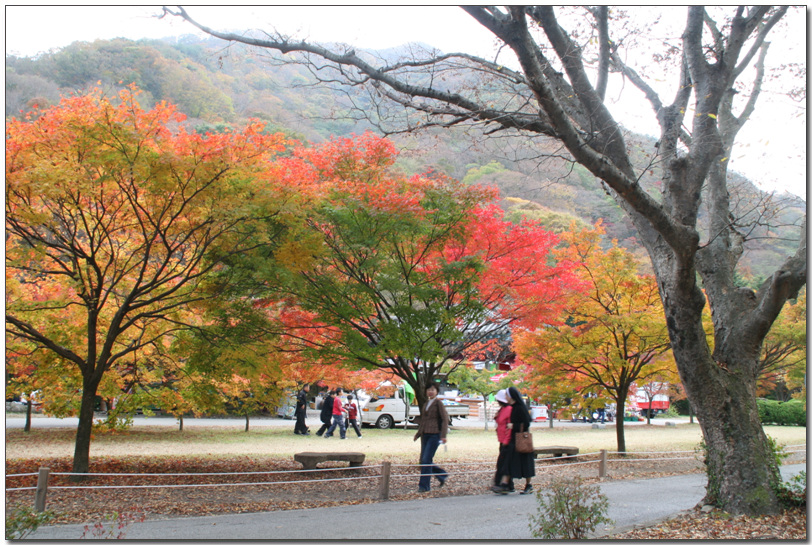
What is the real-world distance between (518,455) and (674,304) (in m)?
2.94

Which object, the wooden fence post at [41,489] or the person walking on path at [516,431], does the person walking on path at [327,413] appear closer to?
the person walking on path at [516,431]

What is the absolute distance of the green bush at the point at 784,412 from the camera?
102 feet

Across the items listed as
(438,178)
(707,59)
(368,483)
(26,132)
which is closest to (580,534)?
(368,483)

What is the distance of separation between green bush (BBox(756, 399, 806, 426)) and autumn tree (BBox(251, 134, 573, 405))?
1107 inches

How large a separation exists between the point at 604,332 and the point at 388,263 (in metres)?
6.54

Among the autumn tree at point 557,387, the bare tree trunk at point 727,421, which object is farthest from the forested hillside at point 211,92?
the autumn tree at point 557,387

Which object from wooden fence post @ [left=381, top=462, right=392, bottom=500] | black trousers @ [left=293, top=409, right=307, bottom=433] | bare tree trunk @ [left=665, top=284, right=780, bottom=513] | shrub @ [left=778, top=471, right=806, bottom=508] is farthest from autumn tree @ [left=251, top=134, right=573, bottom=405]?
black trousers @ [left=293, top=409, right=307, bottom=433]

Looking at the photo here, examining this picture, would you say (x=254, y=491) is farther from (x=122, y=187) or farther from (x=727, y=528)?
(x=727, y=528)

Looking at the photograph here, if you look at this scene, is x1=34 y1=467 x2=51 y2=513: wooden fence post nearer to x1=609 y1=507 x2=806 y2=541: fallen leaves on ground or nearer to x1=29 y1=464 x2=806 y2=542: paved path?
x1=29 y1=464 x2=806 y2=542: paved path

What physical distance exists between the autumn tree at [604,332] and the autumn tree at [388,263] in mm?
2081

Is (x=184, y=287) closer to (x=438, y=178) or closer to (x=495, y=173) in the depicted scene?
(x=438, y=178)

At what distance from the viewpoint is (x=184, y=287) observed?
9.71 m

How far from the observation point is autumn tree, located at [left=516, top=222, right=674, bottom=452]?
12844mm

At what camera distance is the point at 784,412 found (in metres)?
31.3
